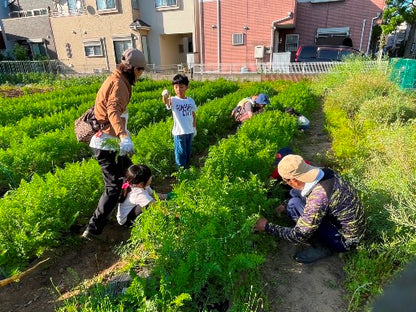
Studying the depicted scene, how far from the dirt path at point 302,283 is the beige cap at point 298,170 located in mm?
1042

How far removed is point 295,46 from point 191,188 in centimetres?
2073

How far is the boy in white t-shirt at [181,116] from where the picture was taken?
14.9 ft

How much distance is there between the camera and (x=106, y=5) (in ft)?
72.7

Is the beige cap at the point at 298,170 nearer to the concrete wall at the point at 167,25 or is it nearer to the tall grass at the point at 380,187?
the tall grass at the point at 380,187

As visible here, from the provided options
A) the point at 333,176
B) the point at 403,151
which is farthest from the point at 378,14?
the point at 333,176

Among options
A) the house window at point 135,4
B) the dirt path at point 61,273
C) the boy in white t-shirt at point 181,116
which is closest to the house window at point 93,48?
the house window at point 135,4

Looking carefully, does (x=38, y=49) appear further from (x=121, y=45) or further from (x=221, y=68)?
(x=221, y=68)

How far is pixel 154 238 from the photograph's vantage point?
2348mm

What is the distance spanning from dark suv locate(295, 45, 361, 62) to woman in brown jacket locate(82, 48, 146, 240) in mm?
15291

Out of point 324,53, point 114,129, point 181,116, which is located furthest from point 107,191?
point 324,53

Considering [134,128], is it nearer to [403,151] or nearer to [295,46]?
[403,151]

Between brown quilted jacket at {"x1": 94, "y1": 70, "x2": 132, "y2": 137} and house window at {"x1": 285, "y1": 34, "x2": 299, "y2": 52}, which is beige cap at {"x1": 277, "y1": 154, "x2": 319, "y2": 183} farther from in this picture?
house window at {"x1": 285, "y1": 34, "x2": 299, "y2": 52}

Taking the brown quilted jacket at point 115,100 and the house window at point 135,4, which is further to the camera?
the house window at point 135,4

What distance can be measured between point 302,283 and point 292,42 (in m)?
20.9
